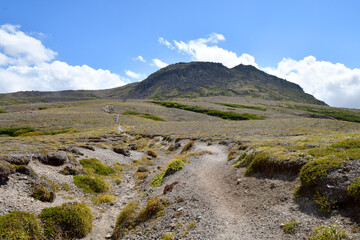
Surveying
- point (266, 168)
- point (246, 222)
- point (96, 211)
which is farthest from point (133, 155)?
point (246, 222)

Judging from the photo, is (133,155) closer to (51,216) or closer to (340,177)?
(51,216)

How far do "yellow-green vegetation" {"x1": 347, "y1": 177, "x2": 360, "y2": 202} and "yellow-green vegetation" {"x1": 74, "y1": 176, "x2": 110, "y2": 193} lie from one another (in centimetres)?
1743

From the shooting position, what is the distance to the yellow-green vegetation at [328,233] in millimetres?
6866

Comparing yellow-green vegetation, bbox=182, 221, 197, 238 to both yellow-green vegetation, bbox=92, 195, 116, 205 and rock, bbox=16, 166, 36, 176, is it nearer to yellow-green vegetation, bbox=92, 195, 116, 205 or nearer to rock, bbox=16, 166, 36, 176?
yellow-green vegetation, bbox=92, 195, 116, 205

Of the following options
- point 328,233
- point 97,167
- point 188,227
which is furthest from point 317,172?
point 97,167

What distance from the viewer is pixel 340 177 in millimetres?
9383

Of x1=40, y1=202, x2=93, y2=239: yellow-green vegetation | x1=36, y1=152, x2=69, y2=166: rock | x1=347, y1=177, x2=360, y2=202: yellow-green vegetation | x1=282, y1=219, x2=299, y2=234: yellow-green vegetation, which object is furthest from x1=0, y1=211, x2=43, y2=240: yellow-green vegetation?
x1=347, y1=177, x2=360, y2=202: yellow-green vegetation

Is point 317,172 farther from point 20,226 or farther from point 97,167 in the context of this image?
point 97,167

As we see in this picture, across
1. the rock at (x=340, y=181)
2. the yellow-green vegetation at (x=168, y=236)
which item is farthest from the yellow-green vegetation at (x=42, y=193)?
the rock at (x=340, y=181)

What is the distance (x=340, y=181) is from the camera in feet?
30.1

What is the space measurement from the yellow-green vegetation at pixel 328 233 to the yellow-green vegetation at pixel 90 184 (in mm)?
16167

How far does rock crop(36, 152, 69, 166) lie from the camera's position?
19.1m

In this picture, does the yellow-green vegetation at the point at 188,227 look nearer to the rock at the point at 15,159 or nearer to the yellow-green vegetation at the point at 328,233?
the yellow-green vegetation at the point at 328,233

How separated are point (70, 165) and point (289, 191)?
765 inches
